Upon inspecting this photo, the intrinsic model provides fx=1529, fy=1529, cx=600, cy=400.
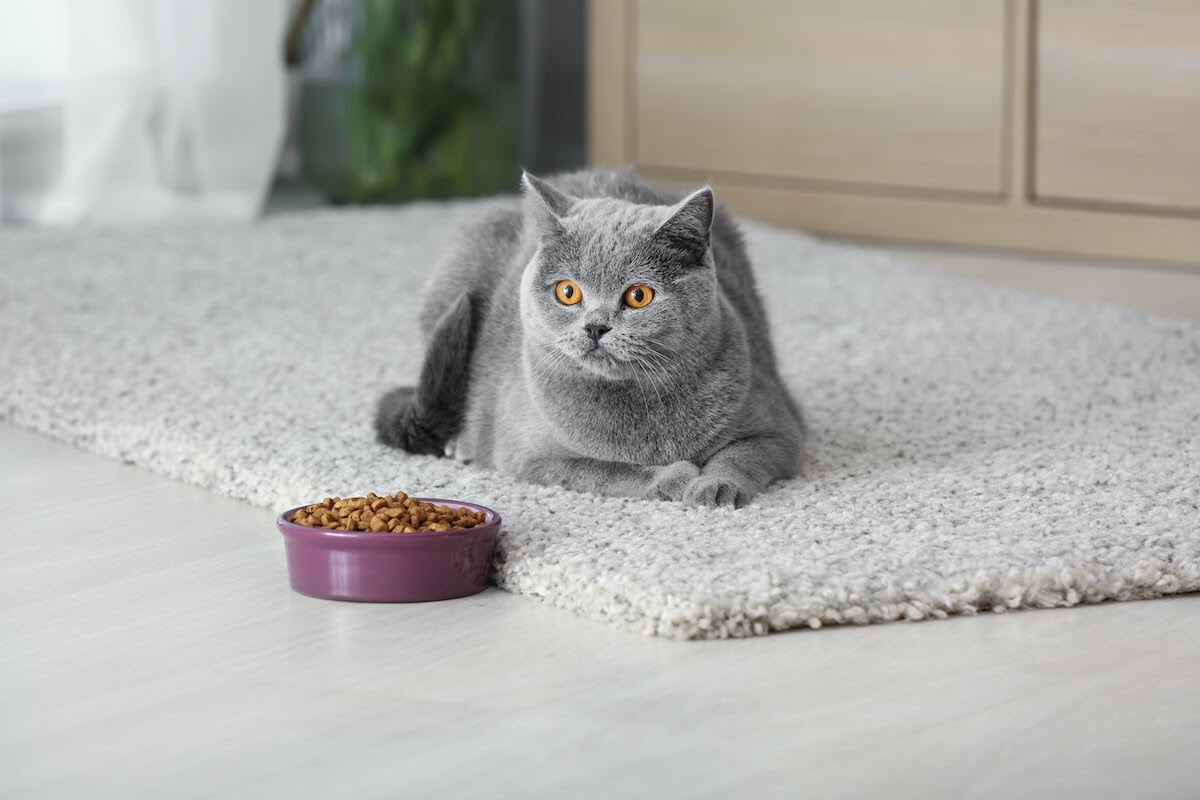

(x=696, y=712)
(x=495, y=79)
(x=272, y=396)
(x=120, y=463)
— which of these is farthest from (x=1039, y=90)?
(x=696, y=712)

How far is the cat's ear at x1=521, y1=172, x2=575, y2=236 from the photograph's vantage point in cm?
154

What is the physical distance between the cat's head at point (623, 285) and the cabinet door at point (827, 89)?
64.5 inches

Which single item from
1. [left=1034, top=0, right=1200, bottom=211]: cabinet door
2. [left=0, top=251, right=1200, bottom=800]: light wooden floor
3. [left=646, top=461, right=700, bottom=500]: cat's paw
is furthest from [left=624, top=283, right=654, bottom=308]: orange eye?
[left=1034, top=0, right=1200, bottom=211]: cabinet door

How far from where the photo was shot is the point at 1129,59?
2.75 metres

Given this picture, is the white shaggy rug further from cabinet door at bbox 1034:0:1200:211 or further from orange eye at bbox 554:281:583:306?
cabinet door at bbox 1034:0:1200:211

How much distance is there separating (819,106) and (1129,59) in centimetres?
→ 69

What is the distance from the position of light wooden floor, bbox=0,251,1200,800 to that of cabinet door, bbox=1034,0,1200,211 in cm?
158

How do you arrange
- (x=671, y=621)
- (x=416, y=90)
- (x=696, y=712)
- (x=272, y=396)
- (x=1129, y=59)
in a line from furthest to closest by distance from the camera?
(x=416, y=90) < (x=1129, y=59) < (x=272, y=396) < (x=671, y=621) < (x=696, y=712)

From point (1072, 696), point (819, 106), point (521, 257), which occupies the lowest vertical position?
point (1072, 696)

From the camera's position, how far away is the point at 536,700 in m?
1.15

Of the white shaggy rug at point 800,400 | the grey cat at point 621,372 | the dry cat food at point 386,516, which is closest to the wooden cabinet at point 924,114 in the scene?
the white shaggy rug at point 800,400

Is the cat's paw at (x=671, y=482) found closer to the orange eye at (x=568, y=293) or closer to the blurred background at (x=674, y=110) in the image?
the orange eye at (x=568, y=293)

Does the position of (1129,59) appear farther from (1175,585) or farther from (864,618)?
(864,618)

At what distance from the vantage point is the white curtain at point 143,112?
10.6 ft
